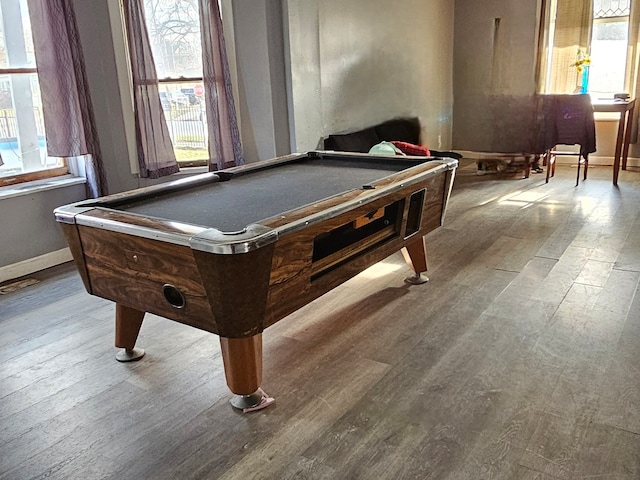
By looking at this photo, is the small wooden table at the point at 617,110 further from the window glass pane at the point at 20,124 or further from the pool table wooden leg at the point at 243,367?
the window glass pane at the point at 20,124

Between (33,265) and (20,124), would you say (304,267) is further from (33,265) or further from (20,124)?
(20,124)

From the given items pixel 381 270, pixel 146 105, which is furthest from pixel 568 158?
pixel 146 105

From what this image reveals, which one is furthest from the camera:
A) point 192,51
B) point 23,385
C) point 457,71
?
point 457,71

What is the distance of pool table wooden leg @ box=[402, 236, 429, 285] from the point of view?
3.27 m

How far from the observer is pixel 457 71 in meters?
7.16

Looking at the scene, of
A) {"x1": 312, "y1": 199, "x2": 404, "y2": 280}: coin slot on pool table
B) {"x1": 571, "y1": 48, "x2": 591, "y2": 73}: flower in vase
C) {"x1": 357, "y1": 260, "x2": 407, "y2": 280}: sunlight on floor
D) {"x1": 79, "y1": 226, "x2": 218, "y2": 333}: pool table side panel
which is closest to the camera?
{"x1": 79, "y1": 226, "x2": 218, "y2": 333}: pool table side panel

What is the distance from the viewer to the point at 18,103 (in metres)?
3.68

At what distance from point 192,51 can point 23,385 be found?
9.35 ft

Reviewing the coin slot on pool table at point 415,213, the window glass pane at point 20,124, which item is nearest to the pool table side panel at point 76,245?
the coin slot on pool table at point 415,213

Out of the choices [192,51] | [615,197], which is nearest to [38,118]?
[192,51]

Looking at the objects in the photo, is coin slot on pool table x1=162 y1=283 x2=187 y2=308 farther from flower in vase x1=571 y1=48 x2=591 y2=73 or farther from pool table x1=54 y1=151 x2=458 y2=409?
flower in vase x1=571 y1=48 x2=591 y2=73

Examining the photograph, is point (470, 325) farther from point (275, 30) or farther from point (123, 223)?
point (275, 30)

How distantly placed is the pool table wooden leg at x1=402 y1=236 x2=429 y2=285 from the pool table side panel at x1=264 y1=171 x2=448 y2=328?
0.51 m

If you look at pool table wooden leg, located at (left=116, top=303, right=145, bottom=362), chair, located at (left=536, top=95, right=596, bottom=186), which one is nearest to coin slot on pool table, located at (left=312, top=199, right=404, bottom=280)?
pool table wooden leg, located at (left=116, top=303, right=145, bottom=362)
